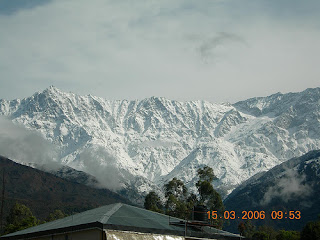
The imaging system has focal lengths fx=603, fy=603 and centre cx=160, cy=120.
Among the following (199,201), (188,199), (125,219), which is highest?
(188,199)

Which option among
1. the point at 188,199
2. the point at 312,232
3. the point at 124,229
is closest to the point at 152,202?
the point at 188,199

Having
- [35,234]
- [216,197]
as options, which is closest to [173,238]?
[35,234]

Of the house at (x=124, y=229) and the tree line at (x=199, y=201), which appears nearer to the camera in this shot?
the house at (x=124, y=229)

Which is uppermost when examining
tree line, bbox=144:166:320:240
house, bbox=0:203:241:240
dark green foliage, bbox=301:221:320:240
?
tree line, bbox=144:166:320:240

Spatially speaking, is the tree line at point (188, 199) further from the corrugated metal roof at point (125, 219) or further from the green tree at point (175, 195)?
the corrugated metal roof at point (125, 219)

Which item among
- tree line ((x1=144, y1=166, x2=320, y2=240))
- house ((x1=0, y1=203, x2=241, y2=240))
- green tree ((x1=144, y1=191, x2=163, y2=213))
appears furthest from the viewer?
green tree ((x1=144, y1=191, x2=163, y2=213))

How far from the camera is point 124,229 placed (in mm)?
36344

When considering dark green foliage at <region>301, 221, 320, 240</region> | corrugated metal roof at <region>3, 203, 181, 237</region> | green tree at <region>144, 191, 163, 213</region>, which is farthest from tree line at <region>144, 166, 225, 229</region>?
corrugated metal roof at <region>3, 203, 181, 237</region>

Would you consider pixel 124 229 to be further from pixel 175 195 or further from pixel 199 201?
pixel 175 195

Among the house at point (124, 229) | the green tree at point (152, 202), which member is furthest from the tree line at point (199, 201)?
the house at point (124, 229)

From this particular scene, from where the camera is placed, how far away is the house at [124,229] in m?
35.9

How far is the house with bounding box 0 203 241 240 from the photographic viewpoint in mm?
35938

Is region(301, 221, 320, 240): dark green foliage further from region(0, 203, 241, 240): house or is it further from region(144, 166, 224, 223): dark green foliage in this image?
region(0, 203, 241, 240): house

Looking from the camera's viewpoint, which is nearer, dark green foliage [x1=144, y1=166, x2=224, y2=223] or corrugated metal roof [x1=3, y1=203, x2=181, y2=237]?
corrugated metal roof [x1=3, y1=203, x2=181, y2=237]
